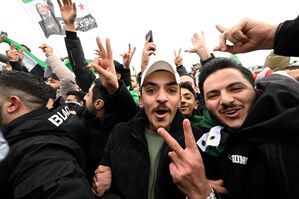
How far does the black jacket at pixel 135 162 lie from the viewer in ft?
5.83

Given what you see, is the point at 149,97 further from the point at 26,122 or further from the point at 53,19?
the point at 53,19

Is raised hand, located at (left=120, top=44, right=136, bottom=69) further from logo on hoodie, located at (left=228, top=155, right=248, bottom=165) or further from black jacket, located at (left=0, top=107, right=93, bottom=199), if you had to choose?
logo on hoodie, located at (left=228, top=155, right=248, bottom=165)

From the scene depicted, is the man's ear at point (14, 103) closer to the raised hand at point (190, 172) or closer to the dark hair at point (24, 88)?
the dark hair at point (24, 88)

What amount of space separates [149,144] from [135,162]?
7.9 inches

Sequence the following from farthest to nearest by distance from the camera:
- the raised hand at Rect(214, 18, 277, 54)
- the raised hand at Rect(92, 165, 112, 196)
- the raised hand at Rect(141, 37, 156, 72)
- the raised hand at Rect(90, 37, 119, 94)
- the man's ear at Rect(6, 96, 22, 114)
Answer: the raised hand at Rect(141, 37, 156, 72) < the raised hand at Rect(90, 37, 119, 94) < the raised hand at Rect(92, 165, 112, 196) < the man's ear at Rect(6, 96, 22, 114) < the raised hand at Rect(214, 18, 277, 54)

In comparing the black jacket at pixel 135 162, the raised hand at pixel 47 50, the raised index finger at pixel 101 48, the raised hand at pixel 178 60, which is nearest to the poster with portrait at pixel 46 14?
the raised hand at pixel 47 50

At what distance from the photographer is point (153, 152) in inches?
76.6

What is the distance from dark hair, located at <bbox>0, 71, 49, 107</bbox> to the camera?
1811mm

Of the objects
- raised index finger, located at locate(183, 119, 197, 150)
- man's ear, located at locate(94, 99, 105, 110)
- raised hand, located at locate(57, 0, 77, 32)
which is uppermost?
raised hand, located at locate(57, 0, 77, 32)

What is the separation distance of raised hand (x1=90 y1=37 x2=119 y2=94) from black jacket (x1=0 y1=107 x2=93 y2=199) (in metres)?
0.85

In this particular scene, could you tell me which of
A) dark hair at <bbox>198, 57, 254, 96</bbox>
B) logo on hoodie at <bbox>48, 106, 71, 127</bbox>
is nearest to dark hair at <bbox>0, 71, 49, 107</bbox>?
logo on hoodie at <bbox>48, 106, 71, 127</bbox>

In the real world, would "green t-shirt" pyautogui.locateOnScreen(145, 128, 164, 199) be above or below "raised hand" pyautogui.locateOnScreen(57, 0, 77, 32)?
below

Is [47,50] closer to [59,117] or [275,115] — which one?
[59,117]

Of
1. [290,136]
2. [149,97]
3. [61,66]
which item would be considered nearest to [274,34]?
[290,136]
